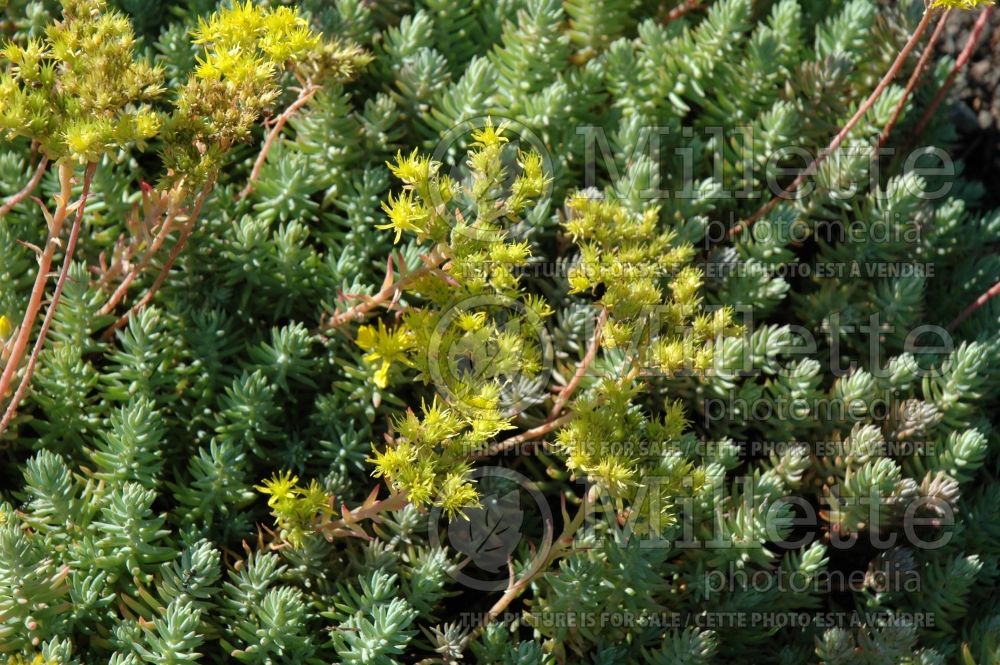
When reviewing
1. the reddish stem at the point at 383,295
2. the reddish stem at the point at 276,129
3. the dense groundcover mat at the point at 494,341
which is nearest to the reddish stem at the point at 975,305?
the dense groundcover mat at the point at 494,341

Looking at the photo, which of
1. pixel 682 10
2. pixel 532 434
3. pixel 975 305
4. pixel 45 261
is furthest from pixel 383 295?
pixel 975 305

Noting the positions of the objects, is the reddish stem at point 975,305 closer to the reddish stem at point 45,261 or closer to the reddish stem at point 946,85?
the reddish stem at point 946,85

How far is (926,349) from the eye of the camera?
9.16 feet

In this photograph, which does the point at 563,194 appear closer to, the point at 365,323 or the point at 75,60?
the point at 365,323

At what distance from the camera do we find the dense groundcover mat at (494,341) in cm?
207

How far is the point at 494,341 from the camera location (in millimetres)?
2172

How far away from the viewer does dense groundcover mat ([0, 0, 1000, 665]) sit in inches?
81.7

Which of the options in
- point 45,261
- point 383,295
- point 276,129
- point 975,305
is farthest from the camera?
point 975,305

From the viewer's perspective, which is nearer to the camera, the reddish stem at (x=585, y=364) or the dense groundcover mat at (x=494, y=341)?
the dense groundcover mat at (x=494, y=341)

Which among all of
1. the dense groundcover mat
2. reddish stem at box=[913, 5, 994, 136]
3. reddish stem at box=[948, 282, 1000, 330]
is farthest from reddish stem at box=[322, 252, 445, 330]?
reddish stem at box=[913, 5, 994, 136]

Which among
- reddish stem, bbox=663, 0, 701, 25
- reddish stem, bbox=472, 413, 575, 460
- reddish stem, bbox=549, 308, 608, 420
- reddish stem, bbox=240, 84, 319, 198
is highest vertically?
reddish stem, bbox=663, 0, 701, 25

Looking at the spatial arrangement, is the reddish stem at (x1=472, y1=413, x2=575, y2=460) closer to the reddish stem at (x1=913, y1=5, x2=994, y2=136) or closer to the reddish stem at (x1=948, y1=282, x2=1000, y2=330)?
the reddish stem at (x1=948, y1=282, x2=1000, y2=330)

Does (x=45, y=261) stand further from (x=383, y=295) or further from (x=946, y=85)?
(x=946, y=85)

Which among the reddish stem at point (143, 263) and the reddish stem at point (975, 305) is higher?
the reddish stem at point (143, 263)
